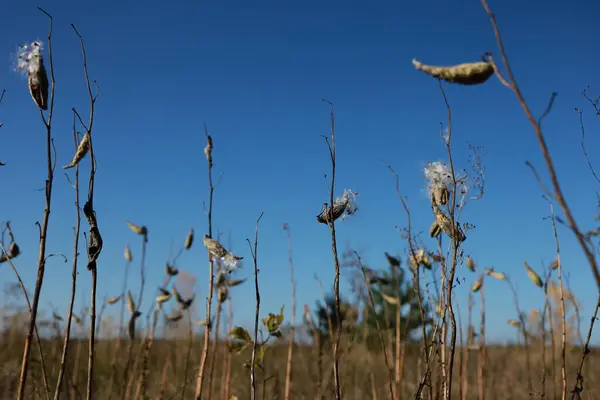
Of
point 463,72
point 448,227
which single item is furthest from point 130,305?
point 463,72

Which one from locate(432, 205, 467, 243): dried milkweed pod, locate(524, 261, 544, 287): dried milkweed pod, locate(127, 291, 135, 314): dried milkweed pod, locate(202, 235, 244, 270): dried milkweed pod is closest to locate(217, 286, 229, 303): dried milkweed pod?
locate(202, 235, 244, 270): dried milkweed pod

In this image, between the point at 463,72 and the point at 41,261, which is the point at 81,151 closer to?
the point at 41,261

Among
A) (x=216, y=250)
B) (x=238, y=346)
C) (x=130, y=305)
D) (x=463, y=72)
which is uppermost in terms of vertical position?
(x=463, y=72)

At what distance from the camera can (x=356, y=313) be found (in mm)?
2811

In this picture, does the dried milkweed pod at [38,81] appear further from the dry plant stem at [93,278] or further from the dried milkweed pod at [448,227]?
the dried milkweed pod at [448,227]

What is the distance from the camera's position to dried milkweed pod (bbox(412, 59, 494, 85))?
843 millimetres

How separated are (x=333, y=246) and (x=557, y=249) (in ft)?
3.25

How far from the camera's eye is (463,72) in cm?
86

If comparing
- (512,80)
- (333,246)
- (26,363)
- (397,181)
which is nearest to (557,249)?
(397,181)

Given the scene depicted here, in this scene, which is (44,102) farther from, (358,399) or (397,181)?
(358,399)

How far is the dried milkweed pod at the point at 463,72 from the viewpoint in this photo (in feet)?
2.77

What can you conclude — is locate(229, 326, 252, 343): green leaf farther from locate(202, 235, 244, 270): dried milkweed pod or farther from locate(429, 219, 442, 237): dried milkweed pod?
locate(429, 219, 442, 237): dried milkweed pod

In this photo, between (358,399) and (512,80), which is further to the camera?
(358,399)

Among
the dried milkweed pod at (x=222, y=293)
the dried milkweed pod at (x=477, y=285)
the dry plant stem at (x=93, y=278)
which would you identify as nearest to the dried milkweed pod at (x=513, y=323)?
the dried milkweed pod at (x=477, y=285)
